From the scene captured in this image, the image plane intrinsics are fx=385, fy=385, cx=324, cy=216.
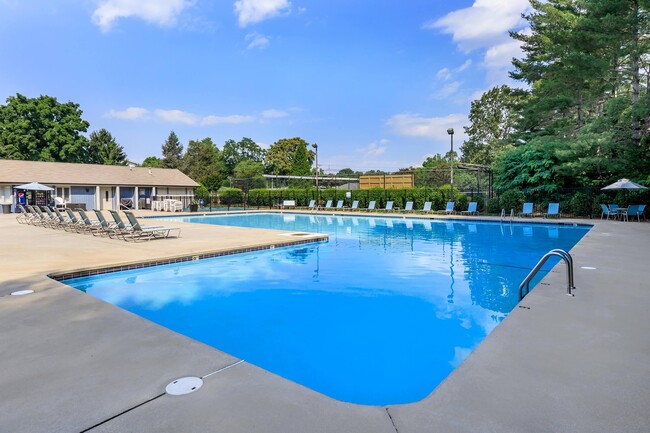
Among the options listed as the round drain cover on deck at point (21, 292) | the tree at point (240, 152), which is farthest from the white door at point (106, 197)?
the tree at point (240, 152)

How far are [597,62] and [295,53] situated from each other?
48.5ft

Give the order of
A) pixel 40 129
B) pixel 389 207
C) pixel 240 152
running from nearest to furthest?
pixel 389 207
pixel 40 129
pixel 240 152

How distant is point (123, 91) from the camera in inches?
1188

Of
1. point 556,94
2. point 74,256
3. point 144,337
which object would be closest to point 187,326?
point 144,337

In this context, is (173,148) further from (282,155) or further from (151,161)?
(282,155)

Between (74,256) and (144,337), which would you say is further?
(74,256)

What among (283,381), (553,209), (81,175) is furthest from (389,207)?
(81,175)

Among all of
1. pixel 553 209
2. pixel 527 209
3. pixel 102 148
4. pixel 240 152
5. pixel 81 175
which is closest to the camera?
pixel 553 209

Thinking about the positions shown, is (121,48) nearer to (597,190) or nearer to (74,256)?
(74,256)

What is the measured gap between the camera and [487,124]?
136 ft

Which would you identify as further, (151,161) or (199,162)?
(151,161)

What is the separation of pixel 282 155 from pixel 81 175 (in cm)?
3268

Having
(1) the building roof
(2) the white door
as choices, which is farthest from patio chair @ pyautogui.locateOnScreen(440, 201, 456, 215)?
(2) the white door

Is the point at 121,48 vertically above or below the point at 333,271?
above
